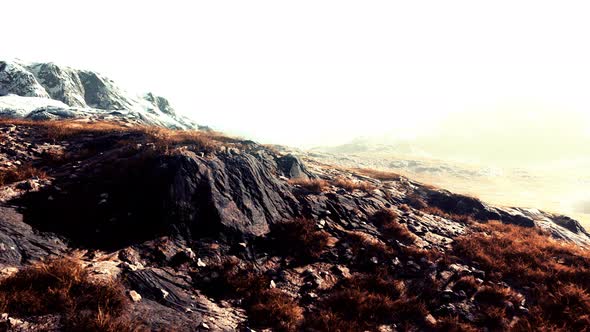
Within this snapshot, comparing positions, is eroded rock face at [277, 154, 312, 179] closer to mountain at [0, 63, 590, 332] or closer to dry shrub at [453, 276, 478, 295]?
mountain at [0, 63, 590, 332]

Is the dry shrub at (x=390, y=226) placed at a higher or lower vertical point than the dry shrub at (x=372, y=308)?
higher

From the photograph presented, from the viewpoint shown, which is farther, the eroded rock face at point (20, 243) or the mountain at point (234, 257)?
the eroded rock face at point (20, 243)

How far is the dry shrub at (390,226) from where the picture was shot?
1366 cm

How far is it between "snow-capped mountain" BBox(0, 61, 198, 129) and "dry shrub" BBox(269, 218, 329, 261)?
2899cm

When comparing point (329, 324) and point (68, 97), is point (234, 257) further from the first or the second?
point (68, 97)

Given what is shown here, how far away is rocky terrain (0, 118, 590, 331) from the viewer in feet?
23.3

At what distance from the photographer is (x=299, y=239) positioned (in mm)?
11547

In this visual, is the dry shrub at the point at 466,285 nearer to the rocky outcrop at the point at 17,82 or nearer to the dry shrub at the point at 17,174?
the dry shrub at the point at 17,174

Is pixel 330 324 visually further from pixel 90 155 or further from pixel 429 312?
pixel 90 155

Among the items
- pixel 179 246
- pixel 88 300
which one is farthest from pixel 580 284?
pixel 88 300

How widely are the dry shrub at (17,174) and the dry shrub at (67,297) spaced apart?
6562 mm

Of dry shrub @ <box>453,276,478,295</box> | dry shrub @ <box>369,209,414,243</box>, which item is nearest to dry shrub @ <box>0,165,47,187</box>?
dry shrub @ <box>369,209,414,243</box>

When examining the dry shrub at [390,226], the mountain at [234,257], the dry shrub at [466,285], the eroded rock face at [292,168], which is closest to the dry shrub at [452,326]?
the mountain at [234,257]

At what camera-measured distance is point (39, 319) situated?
582 centimetres
